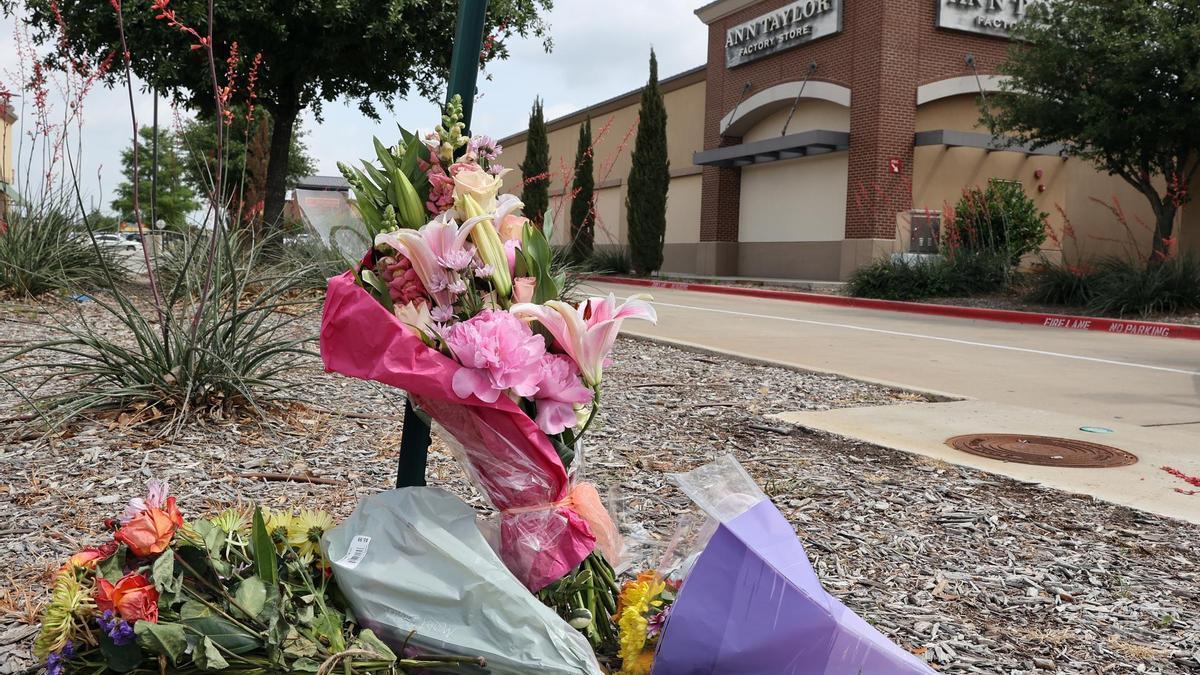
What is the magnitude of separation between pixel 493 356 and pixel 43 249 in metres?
8.83

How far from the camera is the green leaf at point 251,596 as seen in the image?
1831 mm

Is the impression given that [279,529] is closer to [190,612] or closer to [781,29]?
[190,612]

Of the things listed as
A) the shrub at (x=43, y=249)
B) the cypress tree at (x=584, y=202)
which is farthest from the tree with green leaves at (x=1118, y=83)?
the shrub at (x=43, y=249)

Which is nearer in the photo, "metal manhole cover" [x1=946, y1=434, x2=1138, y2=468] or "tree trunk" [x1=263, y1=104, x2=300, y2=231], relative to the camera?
"metal manhole cover" [x1=946, y1=434, x2=1138, y2=468]

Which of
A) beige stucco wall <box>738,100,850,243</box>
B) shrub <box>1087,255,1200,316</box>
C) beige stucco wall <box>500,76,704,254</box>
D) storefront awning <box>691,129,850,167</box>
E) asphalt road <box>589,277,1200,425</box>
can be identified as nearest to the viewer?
asphalt road <box>589,277,1200,425</box>

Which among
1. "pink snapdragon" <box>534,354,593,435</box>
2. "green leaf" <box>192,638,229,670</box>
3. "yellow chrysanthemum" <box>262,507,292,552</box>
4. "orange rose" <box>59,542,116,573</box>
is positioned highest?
"pink snapdragon" <box>534,354,593,435</box>

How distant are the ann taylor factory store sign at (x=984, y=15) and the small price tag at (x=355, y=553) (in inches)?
907

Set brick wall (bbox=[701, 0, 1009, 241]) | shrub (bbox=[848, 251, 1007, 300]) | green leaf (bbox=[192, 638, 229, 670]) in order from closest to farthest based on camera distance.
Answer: green leaf (bbox=[192, 638, 229, 670]) < shrub (bbox=[848, 251, 1007, 300]) < brick wall (bbox=[701, 0, 1009, 241])

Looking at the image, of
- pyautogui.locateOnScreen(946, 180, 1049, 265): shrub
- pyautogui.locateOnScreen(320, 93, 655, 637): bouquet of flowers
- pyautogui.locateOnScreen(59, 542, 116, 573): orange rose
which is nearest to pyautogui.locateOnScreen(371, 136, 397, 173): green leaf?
pyautogui.locateOnScreen(320, 93, 655, 637): bouquet of flowers

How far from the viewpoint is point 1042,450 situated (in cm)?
486

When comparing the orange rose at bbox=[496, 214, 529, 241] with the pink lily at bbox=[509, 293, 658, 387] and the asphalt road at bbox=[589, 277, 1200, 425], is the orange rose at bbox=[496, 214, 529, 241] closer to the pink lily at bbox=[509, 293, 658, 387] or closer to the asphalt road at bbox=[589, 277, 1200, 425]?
the pink lily at bbox=[509, 293, 658, 387]

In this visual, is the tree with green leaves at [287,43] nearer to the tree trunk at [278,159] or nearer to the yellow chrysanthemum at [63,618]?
the tree trunk at [278,159]

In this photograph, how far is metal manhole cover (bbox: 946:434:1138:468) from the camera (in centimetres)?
461

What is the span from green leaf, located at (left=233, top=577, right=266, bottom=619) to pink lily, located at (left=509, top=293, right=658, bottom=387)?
2.30ft
